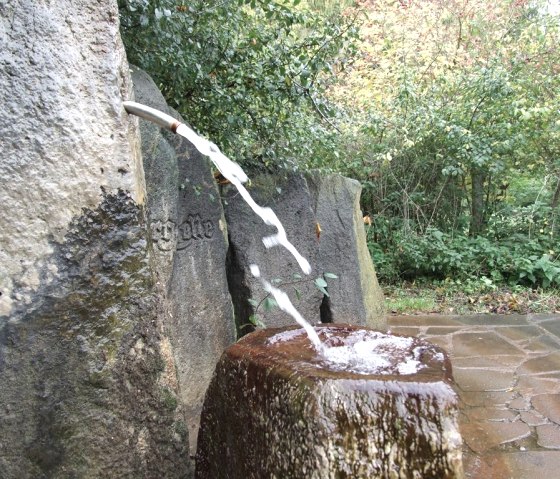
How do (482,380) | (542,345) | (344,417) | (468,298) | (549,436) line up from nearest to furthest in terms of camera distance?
(344,417)
(549,436)
(482,380)
(542,345)
(468,298)

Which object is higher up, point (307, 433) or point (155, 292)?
point (155, 292)

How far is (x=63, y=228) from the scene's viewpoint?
1.36 m

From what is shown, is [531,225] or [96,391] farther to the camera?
[531,225]

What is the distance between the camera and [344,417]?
4.36 feet

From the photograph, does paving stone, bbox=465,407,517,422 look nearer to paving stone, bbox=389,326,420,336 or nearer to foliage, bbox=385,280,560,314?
paving stone, bbox=389,326,420,336

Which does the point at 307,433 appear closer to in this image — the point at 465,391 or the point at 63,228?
the point at 63,228

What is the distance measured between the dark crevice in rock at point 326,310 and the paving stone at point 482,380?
99 centimetres

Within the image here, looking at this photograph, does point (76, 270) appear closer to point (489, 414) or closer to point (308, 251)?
point (308, 251)

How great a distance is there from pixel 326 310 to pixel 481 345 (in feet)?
5.30

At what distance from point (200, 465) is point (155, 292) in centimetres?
76

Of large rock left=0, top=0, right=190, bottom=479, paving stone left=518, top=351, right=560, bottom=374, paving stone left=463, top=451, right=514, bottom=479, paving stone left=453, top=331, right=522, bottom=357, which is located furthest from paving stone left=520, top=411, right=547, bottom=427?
large rock left=0, top=0, right=190, bottom=479

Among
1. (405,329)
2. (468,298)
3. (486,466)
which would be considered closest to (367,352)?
(486,466)

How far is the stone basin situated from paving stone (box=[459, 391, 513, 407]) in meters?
1.96

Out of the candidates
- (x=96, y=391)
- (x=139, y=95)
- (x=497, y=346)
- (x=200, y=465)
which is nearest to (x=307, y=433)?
(x=96, y=391)
